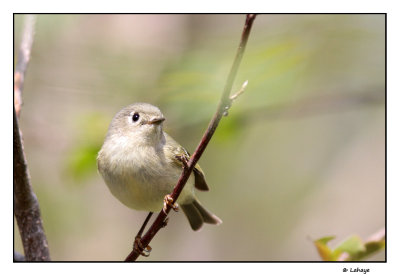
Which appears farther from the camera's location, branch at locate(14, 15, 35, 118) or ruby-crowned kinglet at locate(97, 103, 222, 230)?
ruby-crowned kinglet at locate(97, 103, 222, 230)

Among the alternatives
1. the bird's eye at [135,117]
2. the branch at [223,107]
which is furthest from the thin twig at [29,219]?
the bird's eye at [135,117]

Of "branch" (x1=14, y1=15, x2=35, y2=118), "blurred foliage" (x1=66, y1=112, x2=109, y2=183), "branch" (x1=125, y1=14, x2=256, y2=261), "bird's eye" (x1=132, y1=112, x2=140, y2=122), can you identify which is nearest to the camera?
"branch" (x1=125, y1=14, x2=256, y2=261)

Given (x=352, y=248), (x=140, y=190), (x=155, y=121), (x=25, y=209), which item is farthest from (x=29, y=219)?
(x=352, y=248)

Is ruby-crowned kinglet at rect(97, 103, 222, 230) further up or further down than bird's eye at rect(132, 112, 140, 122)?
further down

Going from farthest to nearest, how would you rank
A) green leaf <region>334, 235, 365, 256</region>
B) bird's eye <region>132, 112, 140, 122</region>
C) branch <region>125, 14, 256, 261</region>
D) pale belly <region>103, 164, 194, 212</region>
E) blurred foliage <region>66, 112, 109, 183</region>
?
blurred foliage <region>66, 112, 109, 183</region>, bird's eye <region>132, 112, 140, 122</region>, pale belly <region>103, 164, 194, 212</region>, green leaf <region>334, 235, 365, 256</region>, branch <region>125, 14, 256, 261</region>

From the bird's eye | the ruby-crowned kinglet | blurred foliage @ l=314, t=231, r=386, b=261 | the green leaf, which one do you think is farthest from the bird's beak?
the green leaf

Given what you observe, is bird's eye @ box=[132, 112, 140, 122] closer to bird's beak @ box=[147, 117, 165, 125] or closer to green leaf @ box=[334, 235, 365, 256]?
bird's beak @ box=[147, 117, 165, 125]
